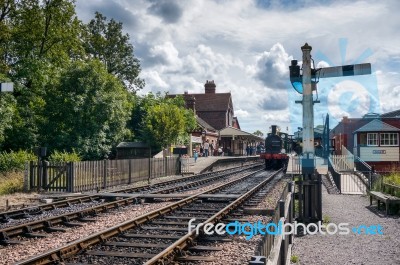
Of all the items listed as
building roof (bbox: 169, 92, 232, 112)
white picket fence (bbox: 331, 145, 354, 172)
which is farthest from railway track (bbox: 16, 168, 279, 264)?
building roof (bbox: 169, 92, 232, 112)

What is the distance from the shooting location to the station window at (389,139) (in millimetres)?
31000

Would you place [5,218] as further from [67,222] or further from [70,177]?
[70,177]

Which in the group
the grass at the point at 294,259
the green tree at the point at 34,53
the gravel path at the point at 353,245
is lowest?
the gravel path at the point at 353,245

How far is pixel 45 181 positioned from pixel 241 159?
30743mm

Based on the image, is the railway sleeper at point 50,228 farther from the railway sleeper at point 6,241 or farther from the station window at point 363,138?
the station window at point 363,138

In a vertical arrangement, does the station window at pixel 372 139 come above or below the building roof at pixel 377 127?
below

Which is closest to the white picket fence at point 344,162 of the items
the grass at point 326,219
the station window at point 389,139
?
the station window at point 389,139

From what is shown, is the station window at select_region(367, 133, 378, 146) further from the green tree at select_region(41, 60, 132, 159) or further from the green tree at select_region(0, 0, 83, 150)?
the green tree at select_region(0, 0, 83, 150)

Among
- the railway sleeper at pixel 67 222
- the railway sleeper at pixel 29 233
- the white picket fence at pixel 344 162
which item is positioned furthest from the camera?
the white picket fence at pixel 344 162

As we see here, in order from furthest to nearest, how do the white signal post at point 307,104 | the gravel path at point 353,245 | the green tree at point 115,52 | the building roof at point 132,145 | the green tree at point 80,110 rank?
the green tree at point 115,52 < the building roof at point 132,145 < the green tree at point 80,110 < the white signal post at point 307,104 < the gravel path at point 353,245

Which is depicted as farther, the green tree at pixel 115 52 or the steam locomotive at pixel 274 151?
the green tree at pixel 115 52

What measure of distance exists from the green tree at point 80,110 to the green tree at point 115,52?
19310 millimetres

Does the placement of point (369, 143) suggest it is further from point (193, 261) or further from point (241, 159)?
point (193, 261)

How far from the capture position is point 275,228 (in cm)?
575
